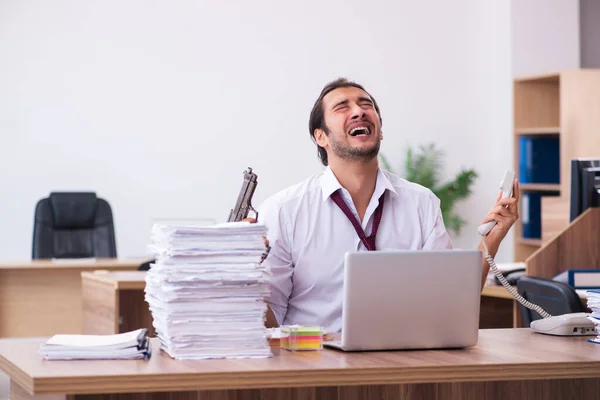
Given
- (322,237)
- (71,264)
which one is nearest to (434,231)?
(322,237)

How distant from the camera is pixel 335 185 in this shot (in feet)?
9.73

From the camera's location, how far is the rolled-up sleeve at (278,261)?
2914 mm

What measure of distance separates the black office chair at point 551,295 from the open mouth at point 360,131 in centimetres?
110

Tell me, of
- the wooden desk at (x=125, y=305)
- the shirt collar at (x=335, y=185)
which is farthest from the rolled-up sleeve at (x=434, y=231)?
the wooden desk at (x=125, y=305)

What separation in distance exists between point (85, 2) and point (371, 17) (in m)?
2.43

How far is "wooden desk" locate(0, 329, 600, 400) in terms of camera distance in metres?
1.86

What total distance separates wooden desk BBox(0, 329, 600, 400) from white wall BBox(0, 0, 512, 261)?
17.8 feet

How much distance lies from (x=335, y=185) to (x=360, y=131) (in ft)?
0.61

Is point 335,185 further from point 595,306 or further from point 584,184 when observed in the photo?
point 584,184

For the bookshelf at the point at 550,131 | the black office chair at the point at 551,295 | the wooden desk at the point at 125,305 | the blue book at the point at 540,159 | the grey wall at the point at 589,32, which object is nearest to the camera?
the black office chair at the point at 551,295

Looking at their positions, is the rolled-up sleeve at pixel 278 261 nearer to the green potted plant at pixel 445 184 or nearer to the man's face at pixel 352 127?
the man's face at pixel 352 127

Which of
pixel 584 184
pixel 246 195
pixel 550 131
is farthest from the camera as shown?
pixel 550 131

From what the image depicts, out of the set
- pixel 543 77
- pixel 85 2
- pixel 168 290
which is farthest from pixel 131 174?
pixel 168 290

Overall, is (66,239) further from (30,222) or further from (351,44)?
(351,44)
